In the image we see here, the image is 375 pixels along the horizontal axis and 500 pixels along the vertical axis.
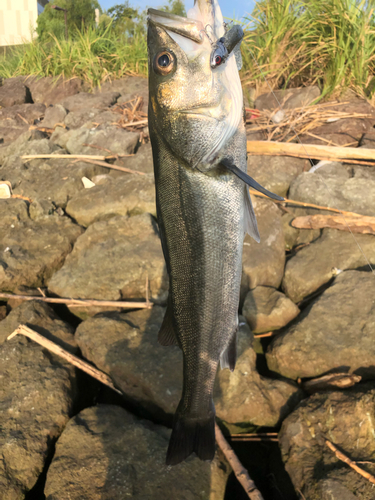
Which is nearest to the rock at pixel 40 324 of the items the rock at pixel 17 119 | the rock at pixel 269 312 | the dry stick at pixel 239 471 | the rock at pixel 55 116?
the dry stick at pixel 239 471

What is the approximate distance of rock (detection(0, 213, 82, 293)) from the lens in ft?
13.7

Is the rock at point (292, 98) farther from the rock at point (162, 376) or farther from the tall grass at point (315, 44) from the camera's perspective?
the rock at point (162, 376)

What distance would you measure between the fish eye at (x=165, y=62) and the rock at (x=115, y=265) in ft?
8.44

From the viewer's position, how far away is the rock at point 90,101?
341 inches

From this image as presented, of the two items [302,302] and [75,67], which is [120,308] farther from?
[75,67]

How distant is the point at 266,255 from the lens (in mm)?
4109

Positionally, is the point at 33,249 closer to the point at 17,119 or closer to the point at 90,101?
the point at 90,101

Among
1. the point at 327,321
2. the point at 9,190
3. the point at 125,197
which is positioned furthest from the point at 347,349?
the point at 9,190

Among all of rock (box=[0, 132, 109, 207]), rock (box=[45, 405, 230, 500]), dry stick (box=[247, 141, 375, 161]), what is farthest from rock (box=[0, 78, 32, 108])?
rock (box=[45, 405, 230, 500])

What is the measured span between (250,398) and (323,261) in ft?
6.24

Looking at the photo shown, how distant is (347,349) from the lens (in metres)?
2.96

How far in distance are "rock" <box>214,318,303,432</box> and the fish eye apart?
232cm

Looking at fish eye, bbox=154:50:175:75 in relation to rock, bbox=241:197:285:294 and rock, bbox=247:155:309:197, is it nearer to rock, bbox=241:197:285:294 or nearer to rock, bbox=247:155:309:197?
rock, bbox=241:197:285:294

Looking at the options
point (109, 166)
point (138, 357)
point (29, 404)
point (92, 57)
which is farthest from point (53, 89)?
point (29, 404)
